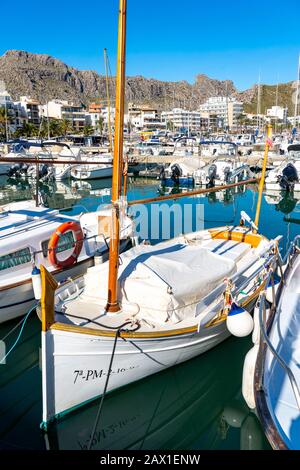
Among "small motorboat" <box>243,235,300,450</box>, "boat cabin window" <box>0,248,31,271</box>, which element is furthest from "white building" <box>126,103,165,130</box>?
"small motorboat" <box>243,235,300,450</box>

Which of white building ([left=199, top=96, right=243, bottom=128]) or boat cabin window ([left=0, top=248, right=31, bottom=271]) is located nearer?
boat cabin window ([left=0, top=248, right=31, bottom=271])

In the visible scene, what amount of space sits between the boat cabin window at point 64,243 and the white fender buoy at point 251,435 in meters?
8.18

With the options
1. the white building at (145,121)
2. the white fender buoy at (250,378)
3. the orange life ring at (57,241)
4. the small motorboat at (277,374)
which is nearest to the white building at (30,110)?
the white building at (145,121)

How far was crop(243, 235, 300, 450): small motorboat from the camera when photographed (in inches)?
213

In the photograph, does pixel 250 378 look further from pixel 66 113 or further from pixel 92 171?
pixel 66 113

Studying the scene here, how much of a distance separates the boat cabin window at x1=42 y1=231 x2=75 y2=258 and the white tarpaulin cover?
3636 millimetres

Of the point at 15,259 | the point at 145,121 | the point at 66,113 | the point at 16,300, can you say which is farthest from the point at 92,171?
the point at 145,121

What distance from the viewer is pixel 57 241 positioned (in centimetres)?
1202

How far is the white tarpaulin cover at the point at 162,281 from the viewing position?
8.21 meters

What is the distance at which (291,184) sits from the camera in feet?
115

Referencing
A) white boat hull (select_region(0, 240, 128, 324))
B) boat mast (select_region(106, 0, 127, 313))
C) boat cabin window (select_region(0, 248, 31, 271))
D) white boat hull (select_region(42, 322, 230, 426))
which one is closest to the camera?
white boat hull (select_region(42, 322, 230, 426))

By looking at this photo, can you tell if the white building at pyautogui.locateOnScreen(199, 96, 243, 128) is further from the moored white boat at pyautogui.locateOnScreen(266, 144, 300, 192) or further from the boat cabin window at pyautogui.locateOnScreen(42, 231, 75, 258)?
the boat cabin window at pyautogui.locateOnScreen(42, 231, 75, 258)

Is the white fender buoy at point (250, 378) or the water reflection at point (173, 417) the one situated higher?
the white fender buoy at point (250, 378)

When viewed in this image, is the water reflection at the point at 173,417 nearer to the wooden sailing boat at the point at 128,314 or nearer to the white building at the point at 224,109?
the wooden sailing boat at the point at 128,314
